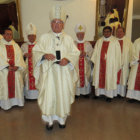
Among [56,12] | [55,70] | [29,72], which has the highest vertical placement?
[56,12]

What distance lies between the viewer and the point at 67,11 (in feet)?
20.3

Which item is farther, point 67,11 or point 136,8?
point 136,8

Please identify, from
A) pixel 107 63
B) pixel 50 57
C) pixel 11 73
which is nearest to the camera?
pixel 50 57

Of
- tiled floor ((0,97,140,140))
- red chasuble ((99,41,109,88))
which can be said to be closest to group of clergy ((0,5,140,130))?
red chasuble ((99,41,109,88))

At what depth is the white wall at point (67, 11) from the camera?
6051 millimetres

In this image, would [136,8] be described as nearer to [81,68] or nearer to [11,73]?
[81,68]

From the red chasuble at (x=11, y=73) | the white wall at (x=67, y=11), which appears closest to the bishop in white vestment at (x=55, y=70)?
the red chasuble at (x=11, y=73)

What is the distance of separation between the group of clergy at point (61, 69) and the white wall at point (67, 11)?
140cm

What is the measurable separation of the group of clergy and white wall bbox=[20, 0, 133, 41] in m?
1.40

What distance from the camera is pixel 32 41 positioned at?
508cm

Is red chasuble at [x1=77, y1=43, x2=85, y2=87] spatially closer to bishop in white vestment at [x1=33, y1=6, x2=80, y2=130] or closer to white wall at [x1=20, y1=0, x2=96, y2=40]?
white wall at [x1=20, y1=0, x2=96, y2=40]

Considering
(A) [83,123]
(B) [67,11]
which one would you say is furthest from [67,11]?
(A) [83,123]

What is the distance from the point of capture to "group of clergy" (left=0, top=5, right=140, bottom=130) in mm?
3123

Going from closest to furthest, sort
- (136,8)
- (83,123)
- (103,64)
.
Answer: (83,123)
(103,64)
(136,8)
